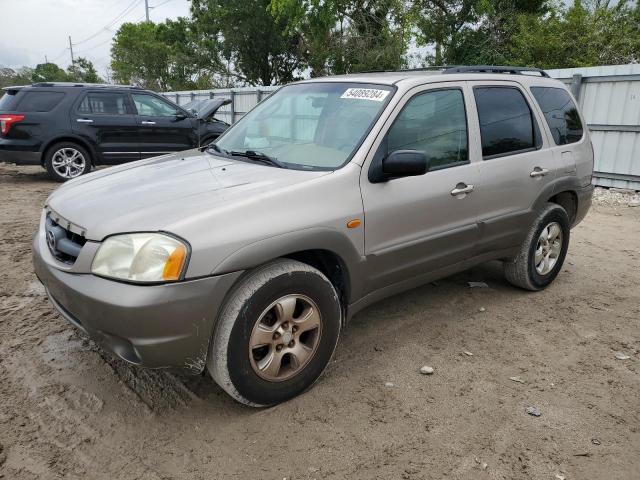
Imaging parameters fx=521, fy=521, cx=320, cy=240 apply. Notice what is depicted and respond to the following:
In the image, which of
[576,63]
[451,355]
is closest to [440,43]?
[576,63]

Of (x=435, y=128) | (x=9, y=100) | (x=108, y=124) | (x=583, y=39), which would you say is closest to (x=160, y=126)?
(x=108, y=124)

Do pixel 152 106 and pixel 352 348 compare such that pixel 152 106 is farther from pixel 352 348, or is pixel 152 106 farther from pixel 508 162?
pixel 352 348

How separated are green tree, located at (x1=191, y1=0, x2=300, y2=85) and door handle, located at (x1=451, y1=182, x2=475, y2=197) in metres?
31.5

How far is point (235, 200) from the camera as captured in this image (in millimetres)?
2594

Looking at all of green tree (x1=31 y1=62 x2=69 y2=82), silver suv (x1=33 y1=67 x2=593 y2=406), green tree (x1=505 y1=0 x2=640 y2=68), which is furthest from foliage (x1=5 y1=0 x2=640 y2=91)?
green tree (x1=31 y1=62 x2=69 y2=82)

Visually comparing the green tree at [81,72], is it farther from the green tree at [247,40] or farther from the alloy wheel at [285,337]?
the alloy wheel at [285,337]

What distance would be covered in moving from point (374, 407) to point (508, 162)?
215cm

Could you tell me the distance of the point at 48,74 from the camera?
6656 cm

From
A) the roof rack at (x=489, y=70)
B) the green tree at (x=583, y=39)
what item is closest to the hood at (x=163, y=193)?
the roof rack at (x=489, y=70)

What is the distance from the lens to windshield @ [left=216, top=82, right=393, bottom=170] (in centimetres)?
314

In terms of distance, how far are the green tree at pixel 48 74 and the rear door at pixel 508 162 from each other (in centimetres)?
6895

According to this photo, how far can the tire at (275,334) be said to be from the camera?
2510 millimetres

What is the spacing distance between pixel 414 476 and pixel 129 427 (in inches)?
55.8

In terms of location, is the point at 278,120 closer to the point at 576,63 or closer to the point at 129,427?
the point at 129,427
